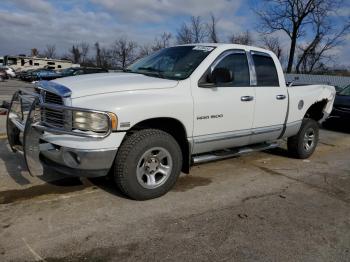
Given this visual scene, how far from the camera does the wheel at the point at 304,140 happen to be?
22.2 ft

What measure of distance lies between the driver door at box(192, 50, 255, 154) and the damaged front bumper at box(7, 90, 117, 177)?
4.25 ft

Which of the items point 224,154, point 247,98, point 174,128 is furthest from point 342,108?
point 174,128

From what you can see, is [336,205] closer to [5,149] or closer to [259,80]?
[259,80]

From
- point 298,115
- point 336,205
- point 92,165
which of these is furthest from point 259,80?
point 92,165

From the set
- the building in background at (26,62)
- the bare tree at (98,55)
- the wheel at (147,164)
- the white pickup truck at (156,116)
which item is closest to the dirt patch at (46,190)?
the white pickup truck at (156,116)

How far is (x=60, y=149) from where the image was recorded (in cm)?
400

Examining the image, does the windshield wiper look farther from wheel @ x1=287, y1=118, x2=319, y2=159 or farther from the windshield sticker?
wheel @ x1=287, y1=118, x2=319, y2=159

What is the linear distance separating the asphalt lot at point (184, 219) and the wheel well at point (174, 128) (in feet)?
1.46

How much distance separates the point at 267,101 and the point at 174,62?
1.54 metres

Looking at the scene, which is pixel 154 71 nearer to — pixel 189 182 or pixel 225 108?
pixel 225 108

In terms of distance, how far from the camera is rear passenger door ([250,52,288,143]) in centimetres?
563

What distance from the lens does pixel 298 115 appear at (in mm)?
6488

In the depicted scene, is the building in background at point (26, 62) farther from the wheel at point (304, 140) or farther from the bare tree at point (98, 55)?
the wheel at point (304, 140)

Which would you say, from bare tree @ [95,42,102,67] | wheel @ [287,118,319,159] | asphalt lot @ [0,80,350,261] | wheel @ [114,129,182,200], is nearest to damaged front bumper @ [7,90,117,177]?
wheel @ [114,129,182,200]
